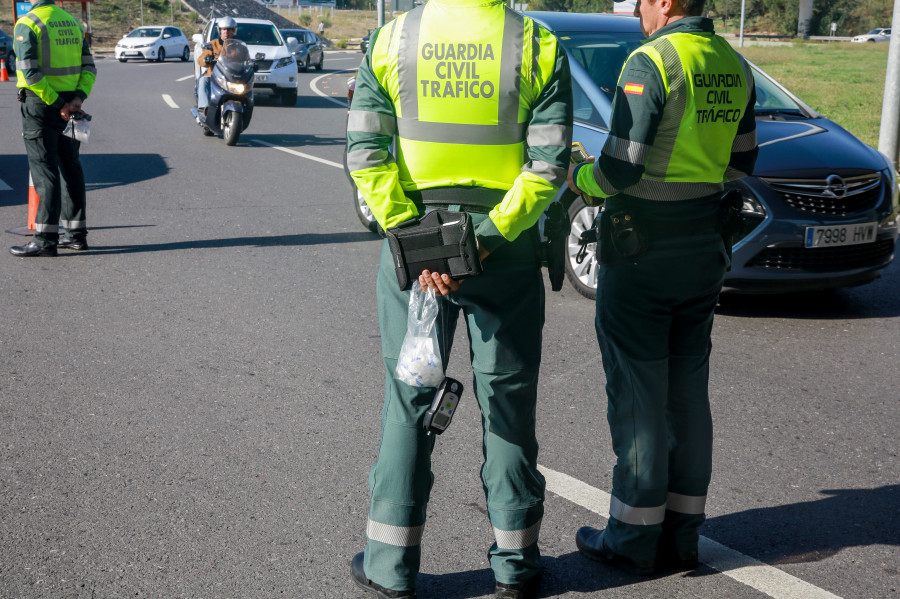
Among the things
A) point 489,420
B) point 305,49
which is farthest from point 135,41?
point 489,420

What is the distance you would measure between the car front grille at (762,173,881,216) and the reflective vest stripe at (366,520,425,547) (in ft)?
12.7

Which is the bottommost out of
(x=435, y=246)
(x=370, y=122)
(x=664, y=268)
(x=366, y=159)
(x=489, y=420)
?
(x=489, y=420)

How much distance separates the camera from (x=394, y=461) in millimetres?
3020

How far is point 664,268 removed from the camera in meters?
3.20

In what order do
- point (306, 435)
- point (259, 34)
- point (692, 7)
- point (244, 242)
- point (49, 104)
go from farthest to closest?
point (259, 34)
point (244, 242)
point (49, 104)
point (306, 435)
point (692, 7)

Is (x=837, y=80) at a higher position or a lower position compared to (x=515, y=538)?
higher

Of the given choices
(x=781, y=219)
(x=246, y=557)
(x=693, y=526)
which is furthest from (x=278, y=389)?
(x=781, y=219)

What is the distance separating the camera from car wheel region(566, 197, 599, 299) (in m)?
6.68

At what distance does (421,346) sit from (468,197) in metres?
0.47

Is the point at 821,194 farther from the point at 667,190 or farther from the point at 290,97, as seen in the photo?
the point at 290,97

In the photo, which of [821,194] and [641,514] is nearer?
[641,514]

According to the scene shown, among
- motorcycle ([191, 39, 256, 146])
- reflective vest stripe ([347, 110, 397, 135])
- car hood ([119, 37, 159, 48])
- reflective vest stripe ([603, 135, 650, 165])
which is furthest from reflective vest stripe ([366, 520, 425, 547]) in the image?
car hood ([119, 37, 159, 48])

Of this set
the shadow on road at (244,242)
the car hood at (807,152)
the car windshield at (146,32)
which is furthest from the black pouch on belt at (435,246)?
the car windshield at (146,32)

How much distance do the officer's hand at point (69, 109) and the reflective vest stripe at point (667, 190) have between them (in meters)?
5.56
